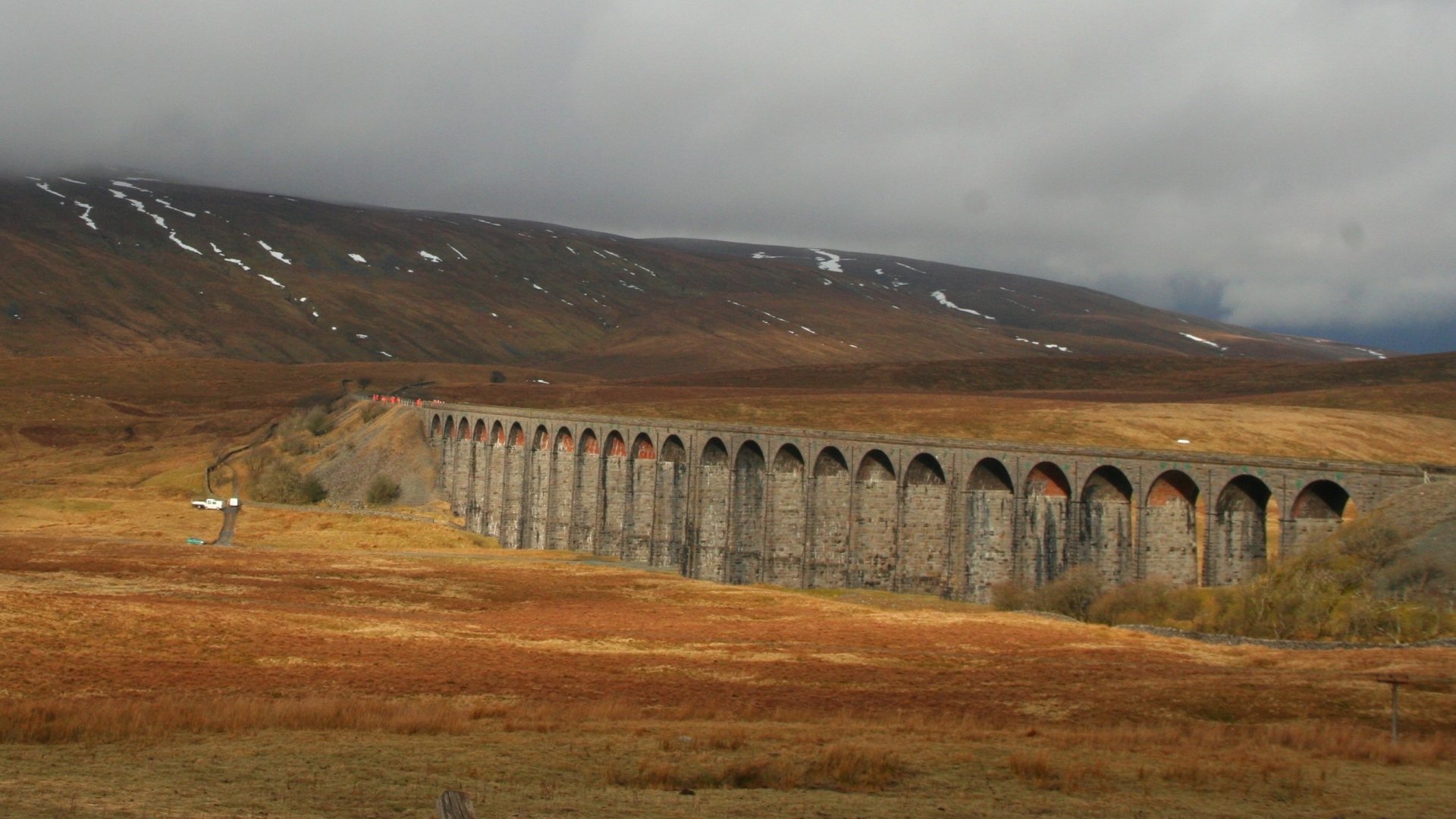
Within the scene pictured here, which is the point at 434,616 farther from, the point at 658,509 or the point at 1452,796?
the point at 1452,796

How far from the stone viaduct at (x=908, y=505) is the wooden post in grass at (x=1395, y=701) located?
14.3 metres

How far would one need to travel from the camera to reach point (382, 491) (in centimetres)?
10225

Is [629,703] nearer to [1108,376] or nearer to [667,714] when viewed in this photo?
[667,714]

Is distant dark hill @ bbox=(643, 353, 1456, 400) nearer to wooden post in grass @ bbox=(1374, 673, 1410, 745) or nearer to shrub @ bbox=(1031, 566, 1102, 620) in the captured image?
shrub @ bbox=(1031, 566, 1102, 620)

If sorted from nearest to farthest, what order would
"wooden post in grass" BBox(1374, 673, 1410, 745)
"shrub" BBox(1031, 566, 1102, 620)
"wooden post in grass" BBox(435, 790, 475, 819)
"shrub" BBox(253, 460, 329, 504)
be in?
"wooden post in grass" BBox(435, 790, 475, 819), "wooden post in grass" BBox(1374, 673, 1410, 745), "shrub" BBox(1031, 566, 1102, 620), "shrub" BBox(253, 460, 329, 504)

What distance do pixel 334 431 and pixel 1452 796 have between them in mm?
Answer: 114589

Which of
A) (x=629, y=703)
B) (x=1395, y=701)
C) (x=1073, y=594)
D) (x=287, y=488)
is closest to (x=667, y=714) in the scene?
(x=629, y=703)

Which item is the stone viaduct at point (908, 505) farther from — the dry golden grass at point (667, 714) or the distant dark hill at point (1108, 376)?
the distant dark hill at point (1108, 376)

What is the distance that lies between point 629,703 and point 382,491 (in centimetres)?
7800

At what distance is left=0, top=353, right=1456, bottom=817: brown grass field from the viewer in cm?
1995

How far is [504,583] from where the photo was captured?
191 ft

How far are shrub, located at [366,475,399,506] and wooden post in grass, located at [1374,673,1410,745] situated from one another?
82359mm

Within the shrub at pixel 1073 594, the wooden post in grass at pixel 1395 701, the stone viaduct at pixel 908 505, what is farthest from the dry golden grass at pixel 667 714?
the stone viaduct at pixel 908 505

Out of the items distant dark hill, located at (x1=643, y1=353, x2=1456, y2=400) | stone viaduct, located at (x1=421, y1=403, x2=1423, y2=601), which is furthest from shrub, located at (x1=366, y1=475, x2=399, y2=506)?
distant dark hill, located at (x1=643, y1=353, x2=1456, y2=400)
